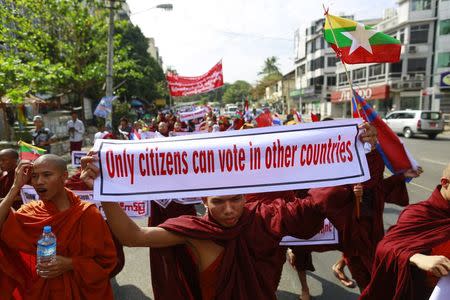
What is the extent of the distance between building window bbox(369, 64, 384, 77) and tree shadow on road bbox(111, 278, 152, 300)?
37320 millimetres

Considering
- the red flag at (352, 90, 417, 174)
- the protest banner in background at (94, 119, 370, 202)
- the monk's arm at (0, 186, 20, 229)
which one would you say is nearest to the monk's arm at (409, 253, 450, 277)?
the protest banner in background at (94, 119, 370, 202)

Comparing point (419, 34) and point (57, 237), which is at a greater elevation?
point (419, 34)

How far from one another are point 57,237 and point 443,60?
36131 mm

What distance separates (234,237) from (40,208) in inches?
51.0

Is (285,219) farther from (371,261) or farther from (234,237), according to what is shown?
(371,261)

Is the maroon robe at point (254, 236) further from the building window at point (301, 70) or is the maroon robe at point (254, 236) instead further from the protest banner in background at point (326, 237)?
the building window at point (301, 70)

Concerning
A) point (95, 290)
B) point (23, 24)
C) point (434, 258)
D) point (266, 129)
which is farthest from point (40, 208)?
point (23, 24)

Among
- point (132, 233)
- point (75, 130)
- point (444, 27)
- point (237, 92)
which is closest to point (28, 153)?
point (132, 233)

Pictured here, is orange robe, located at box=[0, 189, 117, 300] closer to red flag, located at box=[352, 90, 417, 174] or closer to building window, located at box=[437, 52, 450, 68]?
red flag, located at box=[352, 90, 417, 174]

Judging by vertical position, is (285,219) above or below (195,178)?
below

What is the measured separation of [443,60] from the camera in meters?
30.9

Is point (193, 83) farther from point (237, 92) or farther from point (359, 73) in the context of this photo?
point (237, 92)

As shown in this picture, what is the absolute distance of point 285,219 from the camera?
2104mm

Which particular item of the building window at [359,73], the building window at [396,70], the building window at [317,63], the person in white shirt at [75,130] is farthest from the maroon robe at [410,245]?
the building window at [317,63]
